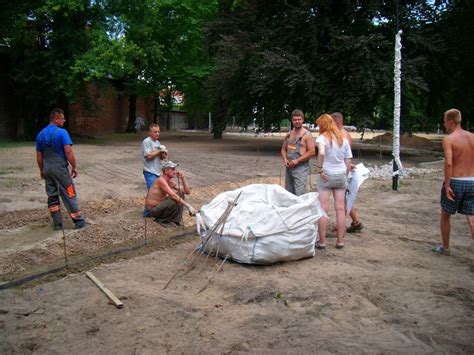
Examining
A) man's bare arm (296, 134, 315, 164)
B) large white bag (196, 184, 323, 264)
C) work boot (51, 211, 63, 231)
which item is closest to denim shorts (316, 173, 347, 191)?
large white bag (196, 184, 323, 264)

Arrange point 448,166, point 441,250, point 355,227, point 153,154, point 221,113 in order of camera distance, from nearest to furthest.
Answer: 1. point 448,166
2. point 441,250
3. point 355,227
4. point 153,154
5. point 221,113

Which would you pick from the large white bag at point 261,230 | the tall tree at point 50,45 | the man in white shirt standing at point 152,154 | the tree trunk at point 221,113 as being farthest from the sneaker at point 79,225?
the tree trunk at point 221,113

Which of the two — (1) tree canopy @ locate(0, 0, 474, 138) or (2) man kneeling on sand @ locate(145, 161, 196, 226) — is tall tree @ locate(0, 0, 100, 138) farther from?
(2) man kneeling on sand @ locate(145, 161, 196, 226)

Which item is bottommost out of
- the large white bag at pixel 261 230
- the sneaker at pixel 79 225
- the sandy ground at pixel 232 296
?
the sandy ground at pixel 232 296

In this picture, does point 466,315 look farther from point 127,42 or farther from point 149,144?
point 127,42

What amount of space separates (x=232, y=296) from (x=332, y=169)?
228cm

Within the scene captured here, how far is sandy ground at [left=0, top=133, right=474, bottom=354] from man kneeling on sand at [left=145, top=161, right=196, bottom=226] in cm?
26

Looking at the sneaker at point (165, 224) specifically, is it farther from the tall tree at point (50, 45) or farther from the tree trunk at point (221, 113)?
the tree trunk at point (221, 113)

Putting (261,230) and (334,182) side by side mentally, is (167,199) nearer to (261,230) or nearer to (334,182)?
(261,230)

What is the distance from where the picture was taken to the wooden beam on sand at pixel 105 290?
3.85 m

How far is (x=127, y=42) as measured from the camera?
21219 mm

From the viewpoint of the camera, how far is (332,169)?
5.64m

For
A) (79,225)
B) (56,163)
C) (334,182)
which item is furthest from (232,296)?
(56,163)

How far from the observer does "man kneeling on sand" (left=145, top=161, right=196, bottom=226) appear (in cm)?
664
